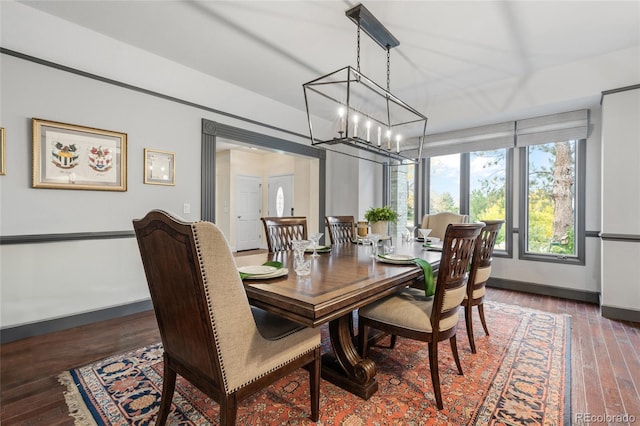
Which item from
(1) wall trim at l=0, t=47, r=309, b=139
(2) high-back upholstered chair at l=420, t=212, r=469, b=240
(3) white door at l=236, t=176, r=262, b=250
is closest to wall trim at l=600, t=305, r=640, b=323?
(2) high-back upholstered chair at l=420, t=212, r=469, b=240

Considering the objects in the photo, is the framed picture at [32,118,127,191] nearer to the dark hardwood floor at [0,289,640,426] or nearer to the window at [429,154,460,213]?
the dark hardwood floor at [0,289,640,426]

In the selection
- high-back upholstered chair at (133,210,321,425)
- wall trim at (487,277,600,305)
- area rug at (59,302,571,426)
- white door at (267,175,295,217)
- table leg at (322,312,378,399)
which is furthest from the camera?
white door at (267,175,295,217)

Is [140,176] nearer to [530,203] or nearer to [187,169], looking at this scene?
[187,169]

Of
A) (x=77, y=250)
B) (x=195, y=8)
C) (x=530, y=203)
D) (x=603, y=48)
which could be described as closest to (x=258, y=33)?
(x=195, y=8)

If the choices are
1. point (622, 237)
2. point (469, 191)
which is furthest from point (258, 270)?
point (469, 191)

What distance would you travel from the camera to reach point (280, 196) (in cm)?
748

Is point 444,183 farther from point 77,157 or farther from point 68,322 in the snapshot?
point 68,322

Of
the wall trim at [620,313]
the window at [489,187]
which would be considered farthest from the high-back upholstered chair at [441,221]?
the wall trim at [620,313]

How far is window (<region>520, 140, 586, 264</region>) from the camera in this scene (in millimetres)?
3762

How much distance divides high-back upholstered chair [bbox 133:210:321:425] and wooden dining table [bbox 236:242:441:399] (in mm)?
182

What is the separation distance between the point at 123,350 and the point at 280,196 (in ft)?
17.8

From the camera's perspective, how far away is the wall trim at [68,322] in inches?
94.3

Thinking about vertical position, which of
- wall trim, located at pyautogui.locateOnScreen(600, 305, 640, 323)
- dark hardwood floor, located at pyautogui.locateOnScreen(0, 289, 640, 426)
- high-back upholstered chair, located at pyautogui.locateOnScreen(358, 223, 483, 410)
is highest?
high-back upholstered chair, located at pyautogui.locateOnScreen(358, 223, 483, 410)

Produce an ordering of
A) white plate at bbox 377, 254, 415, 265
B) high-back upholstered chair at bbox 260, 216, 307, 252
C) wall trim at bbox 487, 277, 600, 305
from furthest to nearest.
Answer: wall trim at bbox 487, 277, 600, 305, high-back upholstered chair at bbox 260, 216, 307, 252, white plate at bbox 377, 254, 415, 265
